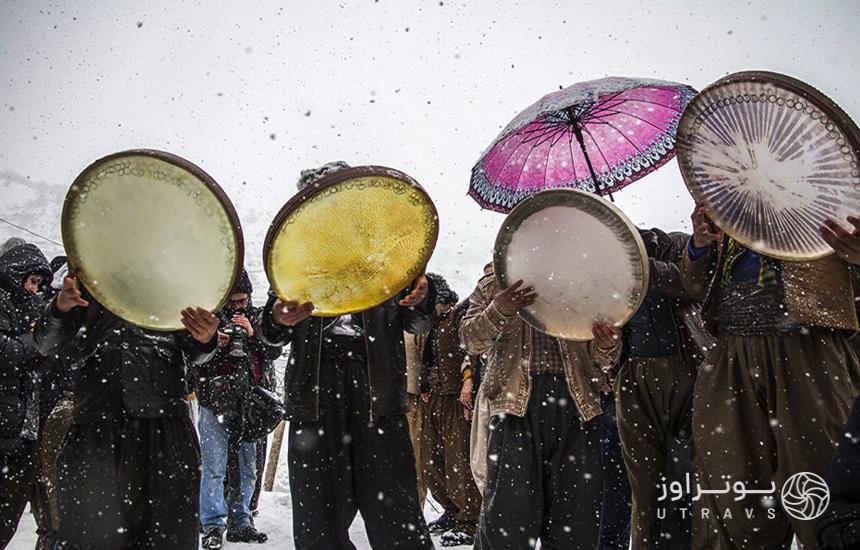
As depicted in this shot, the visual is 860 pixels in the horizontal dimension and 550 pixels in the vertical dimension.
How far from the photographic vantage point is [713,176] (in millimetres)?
2688

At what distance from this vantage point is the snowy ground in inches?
199

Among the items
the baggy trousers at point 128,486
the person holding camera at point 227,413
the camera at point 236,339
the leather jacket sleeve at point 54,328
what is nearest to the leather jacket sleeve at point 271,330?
the baggy trousers at point 128,486

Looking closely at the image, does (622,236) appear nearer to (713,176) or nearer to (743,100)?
(713,176)

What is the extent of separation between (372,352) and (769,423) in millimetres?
1679

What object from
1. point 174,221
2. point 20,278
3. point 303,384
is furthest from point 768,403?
point 20,278

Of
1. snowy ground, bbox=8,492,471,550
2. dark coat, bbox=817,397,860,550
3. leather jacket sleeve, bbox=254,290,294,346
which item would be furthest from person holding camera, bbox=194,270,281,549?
dark coat, bbox=817,397,860,550

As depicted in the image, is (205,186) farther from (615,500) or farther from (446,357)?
(446,357)

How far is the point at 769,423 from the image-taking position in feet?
8.72

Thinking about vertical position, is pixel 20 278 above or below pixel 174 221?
above

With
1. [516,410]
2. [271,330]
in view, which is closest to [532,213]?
[516,410]

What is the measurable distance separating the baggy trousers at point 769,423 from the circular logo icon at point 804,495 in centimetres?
1

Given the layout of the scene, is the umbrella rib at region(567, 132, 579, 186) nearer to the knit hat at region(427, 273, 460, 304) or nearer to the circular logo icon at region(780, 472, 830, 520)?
the knit hat at region(427, 273, 460, 304)

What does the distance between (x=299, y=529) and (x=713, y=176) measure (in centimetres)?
226

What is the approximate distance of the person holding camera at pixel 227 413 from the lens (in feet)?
16.3
